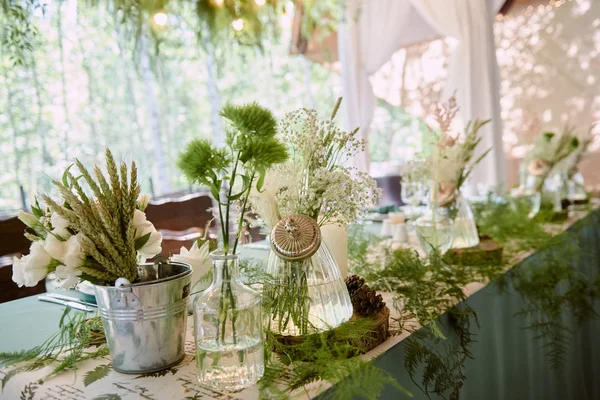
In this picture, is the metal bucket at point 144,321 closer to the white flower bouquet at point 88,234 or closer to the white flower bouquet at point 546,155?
the white flower bouquet at point 88,234

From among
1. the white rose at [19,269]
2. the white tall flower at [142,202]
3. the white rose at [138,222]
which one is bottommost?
the white rose at [19,269]

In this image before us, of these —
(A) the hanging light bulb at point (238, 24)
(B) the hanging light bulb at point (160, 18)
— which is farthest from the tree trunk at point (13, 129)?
(A) the hanging light bulb at point (238, 24)

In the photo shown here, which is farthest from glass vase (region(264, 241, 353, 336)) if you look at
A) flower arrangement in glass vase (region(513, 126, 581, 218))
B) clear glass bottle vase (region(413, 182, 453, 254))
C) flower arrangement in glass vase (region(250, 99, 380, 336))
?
flower arrangement in glass vase (region(513, 126, 581, 218))

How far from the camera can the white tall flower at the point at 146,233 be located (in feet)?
2.75

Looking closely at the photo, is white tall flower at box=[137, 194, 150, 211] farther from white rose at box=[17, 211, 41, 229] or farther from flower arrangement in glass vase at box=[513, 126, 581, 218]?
flower arrangement in glass vase at box=[513, 126, 581, 218]

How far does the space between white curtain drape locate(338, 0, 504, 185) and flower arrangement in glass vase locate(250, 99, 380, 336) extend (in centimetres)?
262

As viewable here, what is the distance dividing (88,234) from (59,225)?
0.05m

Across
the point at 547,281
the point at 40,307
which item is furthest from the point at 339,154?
the point at 547,281

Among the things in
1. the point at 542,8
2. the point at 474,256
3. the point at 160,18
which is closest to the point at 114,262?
the point at 474,256

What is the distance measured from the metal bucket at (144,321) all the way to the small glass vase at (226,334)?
0.08 meters

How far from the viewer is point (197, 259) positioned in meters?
1.07

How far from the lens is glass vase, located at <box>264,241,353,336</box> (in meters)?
0.90

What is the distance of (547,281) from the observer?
5.32ft

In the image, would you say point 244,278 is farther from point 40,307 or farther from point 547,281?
point 547,281
